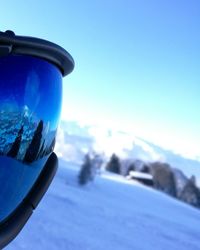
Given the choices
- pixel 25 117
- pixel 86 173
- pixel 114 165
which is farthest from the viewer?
pixel 114 165

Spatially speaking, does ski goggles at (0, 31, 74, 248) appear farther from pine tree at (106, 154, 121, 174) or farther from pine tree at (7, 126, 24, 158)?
pine tree at (106, 154, 121, 174)

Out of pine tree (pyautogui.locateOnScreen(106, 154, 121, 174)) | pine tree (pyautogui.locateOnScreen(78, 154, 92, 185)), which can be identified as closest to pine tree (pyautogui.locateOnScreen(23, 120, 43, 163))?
pine tree (pyautogui.locateOnScreen(78, 154, 92, 185))

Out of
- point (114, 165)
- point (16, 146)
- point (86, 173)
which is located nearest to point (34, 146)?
point (16, 146)

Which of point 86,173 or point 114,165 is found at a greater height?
point 86,173

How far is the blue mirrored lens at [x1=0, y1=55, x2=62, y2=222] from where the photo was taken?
831 millimetres

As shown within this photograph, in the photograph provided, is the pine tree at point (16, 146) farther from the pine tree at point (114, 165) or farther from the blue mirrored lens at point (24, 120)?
the pine tree at point (114, 165)

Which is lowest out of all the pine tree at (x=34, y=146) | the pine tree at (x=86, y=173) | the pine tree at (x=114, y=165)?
the pine tree at (x=114, y=165)

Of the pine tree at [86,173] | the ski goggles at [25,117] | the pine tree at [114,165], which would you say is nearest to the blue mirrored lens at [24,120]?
the ski goggles at [25,117]

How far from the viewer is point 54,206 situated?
402cm

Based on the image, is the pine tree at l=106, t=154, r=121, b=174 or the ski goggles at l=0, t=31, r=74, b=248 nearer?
the ski goggles at l=0, t=31, r=74, b=248

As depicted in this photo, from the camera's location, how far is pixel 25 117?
0.87 meters

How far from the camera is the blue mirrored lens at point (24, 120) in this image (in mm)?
831

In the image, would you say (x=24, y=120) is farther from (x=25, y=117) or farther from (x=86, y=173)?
(x=86, y=173)

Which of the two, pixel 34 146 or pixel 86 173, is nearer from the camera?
pixel 34 146
